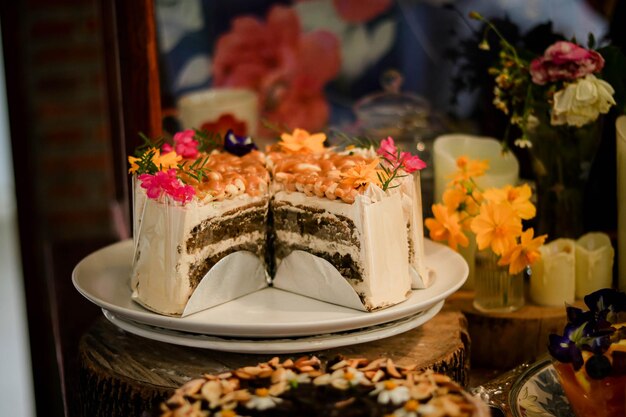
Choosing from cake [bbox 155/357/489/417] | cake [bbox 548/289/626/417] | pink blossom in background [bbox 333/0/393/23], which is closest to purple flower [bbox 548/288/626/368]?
cake [bbox 548/289/626/417]

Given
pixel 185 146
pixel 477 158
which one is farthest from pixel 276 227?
pixel 477 158

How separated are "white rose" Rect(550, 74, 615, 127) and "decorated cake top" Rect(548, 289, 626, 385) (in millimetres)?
434

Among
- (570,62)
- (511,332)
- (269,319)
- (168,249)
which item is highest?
(570,62)

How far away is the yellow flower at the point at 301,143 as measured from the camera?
1.51 m

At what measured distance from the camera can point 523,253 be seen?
145 cm

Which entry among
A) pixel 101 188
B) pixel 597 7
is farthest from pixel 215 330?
pixel 101 188

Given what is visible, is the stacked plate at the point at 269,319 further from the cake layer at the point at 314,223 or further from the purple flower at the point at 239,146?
the purple flower at the point at 239,146

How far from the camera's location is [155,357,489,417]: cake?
90 cm

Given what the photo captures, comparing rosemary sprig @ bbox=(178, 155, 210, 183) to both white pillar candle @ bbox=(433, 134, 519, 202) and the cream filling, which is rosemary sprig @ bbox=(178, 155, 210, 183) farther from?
white pillar candle @ bbox=(433, 134, 519, 202)

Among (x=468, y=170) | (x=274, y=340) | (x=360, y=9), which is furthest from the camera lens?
(x=360, y=9)

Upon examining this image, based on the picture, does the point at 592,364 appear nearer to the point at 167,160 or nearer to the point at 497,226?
the point at 497,226

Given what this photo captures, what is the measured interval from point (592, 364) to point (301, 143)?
71cm

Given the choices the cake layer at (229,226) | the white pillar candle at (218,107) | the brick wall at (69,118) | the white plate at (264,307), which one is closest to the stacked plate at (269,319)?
the white plate at (264,307)

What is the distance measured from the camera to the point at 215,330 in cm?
122
